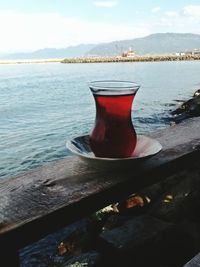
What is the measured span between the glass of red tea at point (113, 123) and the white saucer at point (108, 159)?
5cm

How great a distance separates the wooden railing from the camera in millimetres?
1186

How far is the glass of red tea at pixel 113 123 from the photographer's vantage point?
149 cm

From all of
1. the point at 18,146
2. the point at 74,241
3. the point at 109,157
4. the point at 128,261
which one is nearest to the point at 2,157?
the point at 18,146

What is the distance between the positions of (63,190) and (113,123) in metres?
0.35

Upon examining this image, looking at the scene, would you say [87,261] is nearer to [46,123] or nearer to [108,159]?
[108,159]

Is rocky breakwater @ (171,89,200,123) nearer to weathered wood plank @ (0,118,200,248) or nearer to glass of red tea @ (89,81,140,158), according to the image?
weathered wood plank @ (0,118,200,248)

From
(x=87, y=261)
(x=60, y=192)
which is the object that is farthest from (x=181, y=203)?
(x=60, y=192)

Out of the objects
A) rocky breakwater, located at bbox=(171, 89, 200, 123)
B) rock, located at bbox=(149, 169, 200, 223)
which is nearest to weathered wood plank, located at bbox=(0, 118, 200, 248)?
rock, located at bbox=(149, 169, 200, 223)

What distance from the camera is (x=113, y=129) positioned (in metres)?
1.51

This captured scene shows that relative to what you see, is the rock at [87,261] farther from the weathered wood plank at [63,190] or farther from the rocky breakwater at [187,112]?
the rocky breakwater at [187,112]

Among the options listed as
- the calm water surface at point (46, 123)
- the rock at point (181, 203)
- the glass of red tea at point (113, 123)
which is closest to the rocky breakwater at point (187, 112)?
the calm water surface at point (46, 123)

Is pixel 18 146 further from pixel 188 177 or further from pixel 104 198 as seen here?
pixel 104 198

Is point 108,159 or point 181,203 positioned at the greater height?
point 108,159

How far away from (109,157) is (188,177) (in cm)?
286
